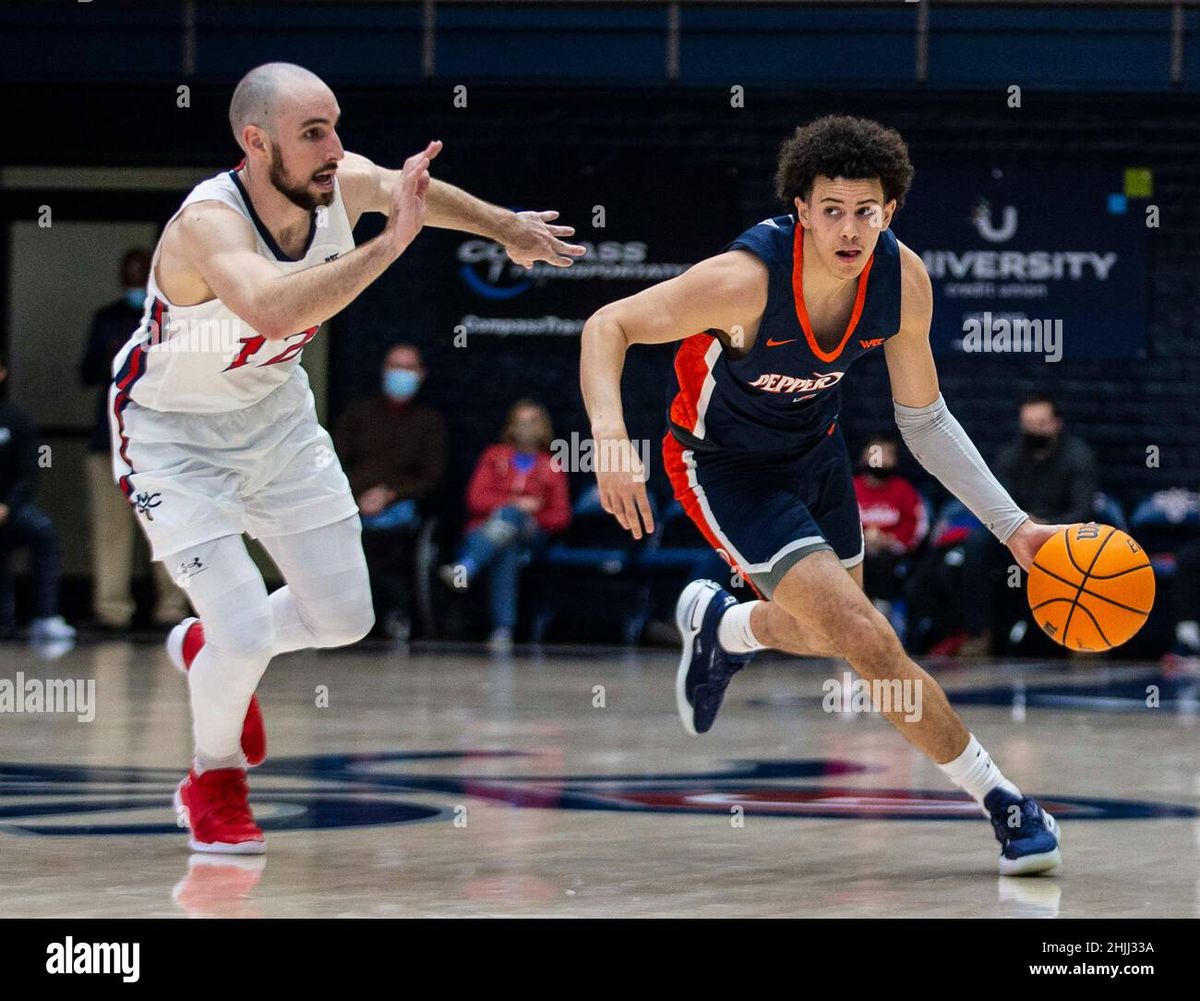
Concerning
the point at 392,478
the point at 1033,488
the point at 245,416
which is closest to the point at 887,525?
the point at 1033,488

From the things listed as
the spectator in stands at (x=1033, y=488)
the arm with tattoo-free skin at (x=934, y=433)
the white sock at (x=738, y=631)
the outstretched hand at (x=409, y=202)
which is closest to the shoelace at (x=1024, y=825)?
the arm with tattoo-free skin at (x=934, y=433)

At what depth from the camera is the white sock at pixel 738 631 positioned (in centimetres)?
610

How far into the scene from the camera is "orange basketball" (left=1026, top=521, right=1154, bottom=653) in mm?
5109

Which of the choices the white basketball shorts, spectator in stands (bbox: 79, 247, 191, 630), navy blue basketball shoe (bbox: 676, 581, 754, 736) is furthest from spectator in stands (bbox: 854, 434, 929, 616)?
the white basketball shorts

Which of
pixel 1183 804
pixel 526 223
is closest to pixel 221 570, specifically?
pixel 526 223

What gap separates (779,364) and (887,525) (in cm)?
652

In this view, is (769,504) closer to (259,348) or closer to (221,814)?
(259,348)

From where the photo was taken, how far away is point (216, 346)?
197 inches

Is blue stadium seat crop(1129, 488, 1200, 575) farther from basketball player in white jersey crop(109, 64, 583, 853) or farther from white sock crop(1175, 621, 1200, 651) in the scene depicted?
basketball player in white jersey crop(109, 64, 583, 853)

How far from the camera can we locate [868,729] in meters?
8.42

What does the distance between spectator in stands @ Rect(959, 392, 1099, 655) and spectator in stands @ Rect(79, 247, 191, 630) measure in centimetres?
465

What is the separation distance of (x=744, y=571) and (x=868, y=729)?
10.7 ft

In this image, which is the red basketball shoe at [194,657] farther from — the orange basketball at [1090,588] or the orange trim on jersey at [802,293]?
the orange basketball at [1090,588]
